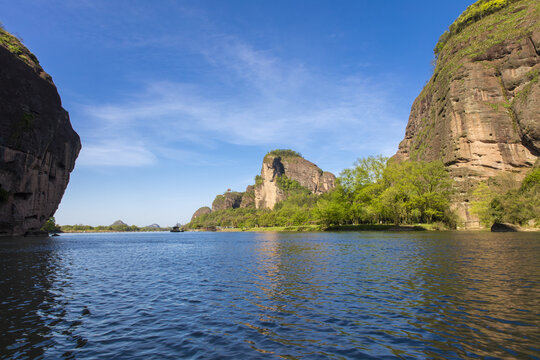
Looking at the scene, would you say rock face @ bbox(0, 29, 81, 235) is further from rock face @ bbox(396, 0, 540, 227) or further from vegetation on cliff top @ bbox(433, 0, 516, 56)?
vegetation on cliff top @ bbox(433, 0, 516, 56)

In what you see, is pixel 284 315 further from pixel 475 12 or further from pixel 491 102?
pixel 475 12

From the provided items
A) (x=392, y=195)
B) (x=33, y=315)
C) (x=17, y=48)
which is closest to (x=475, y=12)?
(x=392, y=195)

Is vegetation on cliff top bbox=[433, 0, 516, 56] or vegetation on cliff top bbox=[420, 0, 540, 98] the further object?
vegetation on cliff top bbox=[433, 0, 516, 56]

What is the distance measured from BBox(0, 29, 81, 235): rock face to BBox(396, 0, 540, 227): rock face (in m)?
126

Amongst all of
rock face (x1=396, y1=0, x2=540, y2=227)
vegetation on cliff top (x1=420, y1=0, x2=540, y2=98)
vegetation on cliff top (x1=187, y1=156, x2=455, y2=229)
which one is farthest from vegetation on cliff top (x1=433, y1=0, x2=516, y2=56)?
vegetation on cliff top (x1=187, y1=156, x2=455, y2=229)

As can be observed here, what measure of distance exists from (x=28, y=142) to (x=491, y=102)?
14616 cm

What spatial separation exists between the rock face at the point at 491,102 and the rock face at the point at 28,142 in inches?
4970

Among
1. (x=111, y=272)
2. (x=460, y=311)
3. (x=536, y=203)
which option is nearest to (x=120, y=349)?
(x=460, y=311)

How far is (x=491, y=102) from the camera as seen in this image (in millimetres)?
101625

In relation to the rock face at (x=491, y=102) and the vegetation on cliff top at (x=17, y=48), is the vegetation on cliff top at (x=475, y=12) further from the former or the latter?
the vegetation on cliff top at (x=17, y=48)

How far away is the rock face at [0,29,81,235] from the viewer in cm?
6894

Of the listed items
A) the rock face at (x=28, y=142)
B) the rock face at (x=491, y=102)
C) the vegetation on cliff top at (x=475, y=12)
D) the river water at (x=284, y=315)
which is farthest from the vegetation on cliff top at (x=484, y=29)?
the rock face at (x=28, y=142)

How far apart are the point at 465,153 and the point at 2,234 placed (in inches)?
→ 5639

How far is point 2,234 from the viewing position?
74938 mm
